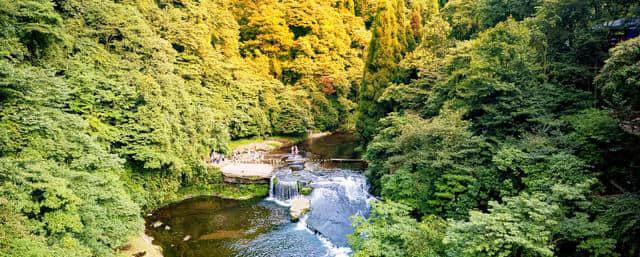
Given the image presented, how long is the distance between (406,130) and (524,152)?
14.4ft

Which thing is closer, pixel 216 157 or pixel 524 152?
pixel 524 152

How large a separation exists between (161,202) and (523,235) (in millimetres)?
16058

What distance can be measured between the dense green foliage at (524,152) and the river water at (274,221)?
2.40m

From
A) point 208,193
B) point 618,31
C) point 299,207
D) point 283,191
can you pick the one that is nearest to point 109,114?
point 208,193

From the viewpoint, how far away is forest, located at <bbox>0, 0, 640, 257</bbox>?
24.4 ft

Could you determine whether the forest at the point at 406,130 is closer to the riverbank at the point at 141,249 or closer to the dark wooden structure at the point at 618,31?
the dark wooden structure at the point at 618,31

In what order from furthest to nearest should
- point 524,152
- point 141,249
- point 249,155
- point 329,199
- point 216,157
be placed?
point 249,155, point 216,157, point 329,199, point 141,249, point 524,152

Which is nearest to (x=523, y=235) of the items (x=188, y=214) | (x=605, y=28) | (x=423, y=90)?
(x=605, y=28)

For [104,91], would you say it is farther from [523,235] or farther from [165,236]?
[523,235]

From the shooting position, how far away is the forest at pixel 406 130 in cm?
744

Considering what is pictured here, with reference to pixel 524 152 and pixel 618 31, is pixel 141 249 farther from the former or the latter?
pixel 618 31

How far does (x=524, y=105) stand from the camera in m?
11.7

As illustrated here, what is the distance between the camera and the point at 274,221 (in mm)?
16750

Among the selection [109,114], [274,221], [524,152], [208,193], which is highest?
[524,152]
